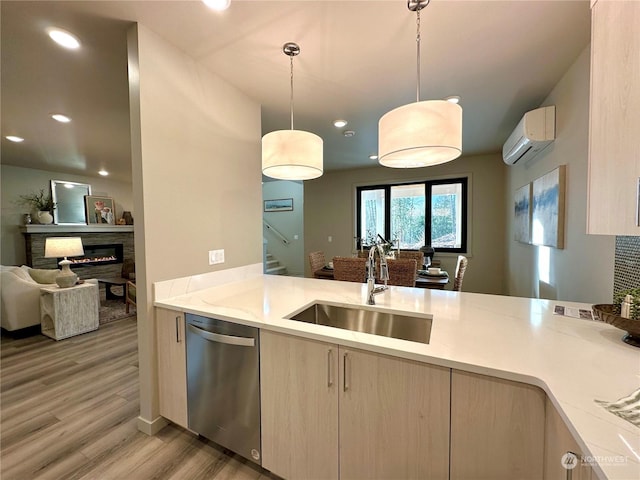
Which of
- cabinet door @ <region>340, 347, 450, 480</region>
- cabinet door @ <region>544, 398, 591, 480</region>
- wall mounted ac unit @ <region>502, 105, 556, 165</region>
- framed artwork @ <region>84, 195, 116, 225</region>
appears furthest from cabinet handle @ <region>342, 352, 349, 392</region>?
framed artwork @ <region>84, 195, 116, 225</region>

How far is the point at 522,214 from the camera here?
11.3 ft

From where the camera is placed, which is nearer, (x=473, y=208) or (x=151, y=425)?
(x=151, y=425)

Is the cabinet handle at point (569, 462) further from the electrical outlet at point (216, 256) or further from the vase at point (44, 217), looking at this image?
the vase at point (44, 217)

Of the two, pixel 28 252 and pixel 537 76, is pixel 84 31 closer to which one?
pixel 537 76

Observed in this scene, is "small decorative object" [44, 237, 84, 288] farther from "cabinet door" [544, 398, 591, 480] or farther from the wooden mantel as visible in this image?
"cabinet door" [544, 398, 591, 480]

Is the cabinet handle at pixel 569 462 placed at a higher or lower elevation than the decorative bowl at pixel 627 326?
lower

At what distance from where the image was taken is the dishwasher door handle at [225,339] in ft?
4.58

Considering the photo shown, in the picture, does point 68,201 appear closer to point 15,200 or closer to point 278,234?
point 15,200

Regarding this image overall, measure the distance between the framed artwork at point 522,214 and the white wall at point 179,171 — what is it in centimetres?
325

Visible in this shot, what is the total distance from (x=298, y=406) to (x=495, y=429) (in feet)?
2.65

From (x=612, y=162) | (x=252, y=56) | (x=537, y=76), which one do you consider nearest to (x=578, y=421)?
(x=612, y=162)

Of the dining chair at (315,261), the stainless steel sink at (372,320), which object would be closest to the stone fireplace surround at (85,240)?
the dining chair at (315,261)

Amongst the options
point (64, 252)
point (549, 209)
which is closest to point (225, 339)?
point (549, 209)

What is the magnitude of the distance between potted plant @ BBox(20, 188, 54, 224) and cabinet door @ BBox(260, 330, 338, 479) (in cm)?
670
